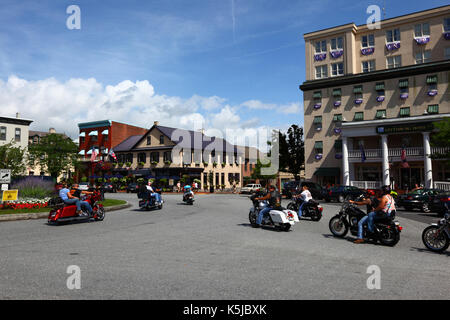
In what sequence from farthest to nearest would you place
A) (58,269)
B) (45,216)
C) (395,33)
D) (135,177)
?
1. (135,177)
2. (395,33)
3. (45,216)
4. (58,269)

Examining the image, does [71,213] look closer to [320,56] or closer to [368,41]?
[320,56]

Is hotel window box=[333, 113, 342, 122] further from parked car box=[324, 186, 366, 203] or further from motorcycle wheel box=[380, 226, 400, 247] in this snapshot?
motorcycle wheel box=[380, 226, 400, 247]

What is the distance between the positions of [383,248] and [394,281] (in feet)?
10.7

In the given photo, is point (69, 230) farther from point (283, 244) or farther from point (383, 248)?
point (383, 248)

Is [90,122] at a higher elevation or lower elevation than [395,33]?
lower

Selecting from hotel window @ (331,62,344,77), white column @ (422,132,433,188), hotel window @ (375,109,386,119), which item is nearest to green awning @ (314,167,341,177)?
hotel window @ (375,109,386,119)

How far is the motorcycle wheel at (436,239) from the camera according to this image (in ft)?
25.9

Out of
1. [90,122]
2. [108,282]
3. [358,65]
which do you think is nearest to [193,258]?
[108,282]

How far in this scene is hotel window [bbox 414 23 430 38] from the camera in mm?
37125

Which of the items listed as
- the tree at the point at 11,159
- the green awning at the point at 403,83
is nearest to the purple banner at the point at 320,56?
the green awning at the point at 403,83

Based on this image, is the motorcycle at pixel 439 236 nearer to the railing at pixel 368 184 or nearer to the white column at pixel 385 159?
the railing at pixel 368 184

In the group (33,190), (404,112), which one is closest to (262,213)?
(33,190)

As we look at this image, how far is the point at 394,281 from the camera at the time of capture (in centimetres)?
537

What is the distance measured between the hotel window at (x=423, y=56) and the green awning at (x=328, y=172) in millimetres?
15733
